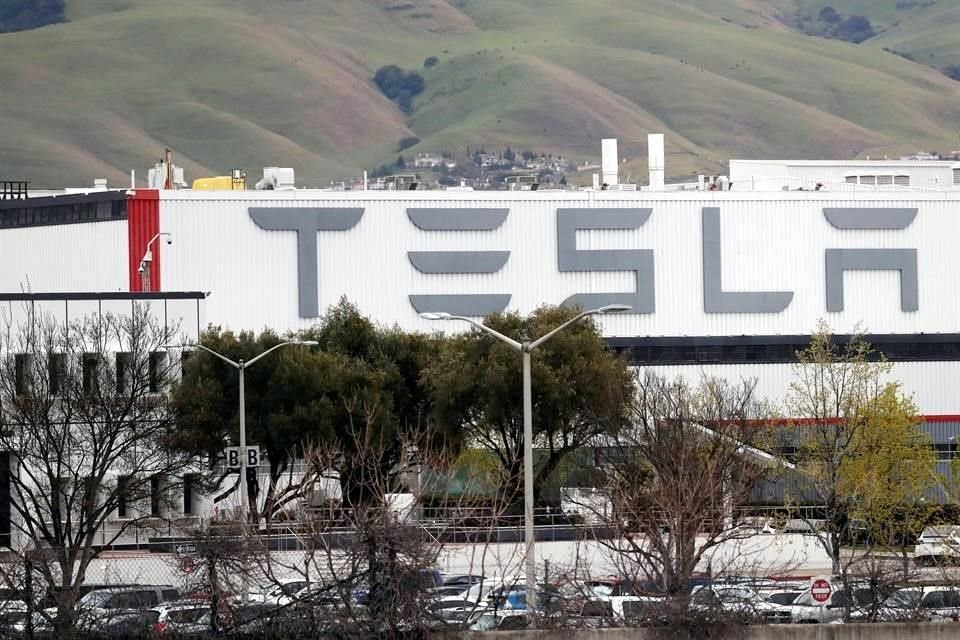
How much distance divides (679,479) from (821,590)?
4.17 m

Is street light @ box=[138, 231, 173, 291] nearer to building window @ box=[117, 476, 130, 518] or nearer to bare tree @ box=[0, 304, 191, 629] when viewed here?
bare tree @ box=[0, 304, 191, 629]

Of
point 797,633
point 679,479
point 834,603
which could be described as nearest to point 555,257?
point 679,479

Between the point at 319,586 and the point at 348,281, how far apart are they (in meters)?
59.6

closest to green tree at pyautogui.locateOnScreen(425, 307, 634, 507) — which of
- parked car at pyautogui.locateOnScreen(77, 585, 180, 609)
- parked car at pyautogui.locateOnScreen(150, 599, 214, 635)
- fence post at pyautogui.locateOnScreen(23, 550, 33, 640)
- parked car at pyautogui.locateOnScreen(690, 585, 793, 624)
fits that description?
parked car at pyautogui.locateOnScreen(77, 585, 180, 609)

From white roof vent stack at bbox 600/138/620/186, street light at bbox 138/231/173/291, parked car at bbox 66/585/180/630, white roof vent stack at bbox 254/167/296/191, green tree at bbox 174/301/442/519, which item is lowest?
parked car at bbox 66/585/180/630

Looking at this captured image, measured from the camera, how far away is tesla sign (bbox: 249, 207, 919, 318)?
94.8 metres

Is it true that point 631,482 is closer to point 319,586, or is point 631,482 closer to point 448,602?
point 448,602

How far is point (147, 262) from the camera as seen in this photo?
92.4 meters

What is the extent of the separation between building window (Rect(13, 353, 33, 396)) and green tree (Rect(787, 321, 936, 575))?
2341 cm

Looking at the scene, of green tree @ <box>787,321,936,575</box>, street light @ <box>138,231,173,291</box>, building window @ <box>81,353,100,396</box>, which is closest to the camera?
building window @ <box>81,353,100,396</box>

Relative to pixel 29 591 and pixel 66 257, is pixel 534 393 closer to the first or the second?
pixel 29 591

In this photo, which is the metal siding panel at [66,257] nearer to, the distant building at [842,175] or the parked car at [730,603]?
the distant building at [842,175]

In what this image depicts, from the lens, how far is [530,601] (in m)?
36.7

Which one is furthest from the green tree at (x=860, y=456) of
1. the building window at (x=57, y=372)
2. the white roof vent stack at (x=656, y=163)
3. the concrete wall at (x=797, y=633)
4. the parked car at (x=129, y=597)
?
the white roof vent stack at (x=656, y=163)
